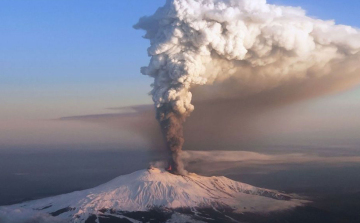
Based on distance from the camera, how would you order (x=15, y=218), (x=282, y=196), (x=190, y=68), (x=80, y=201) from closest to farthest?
(x=190, y=68)
(x=15, y=218)
(x=80, y=201)
(x=282, y=196)

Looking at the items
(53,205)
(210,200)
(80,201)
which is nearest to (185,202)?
(210,200)

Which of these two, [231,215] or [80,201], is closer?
[231,215]

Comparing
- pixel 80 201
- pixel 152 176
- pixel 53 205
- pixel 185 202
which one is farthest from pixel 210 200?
pixel 53 205

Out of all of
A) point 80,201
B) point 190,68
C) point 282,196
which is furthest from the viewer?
point 282,196

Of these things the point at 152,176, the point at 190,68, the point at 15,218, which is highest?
the point at 190,68

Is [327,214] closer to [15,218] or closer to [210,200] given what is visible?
[210,200]

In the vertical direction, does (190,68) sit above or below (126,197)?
above
